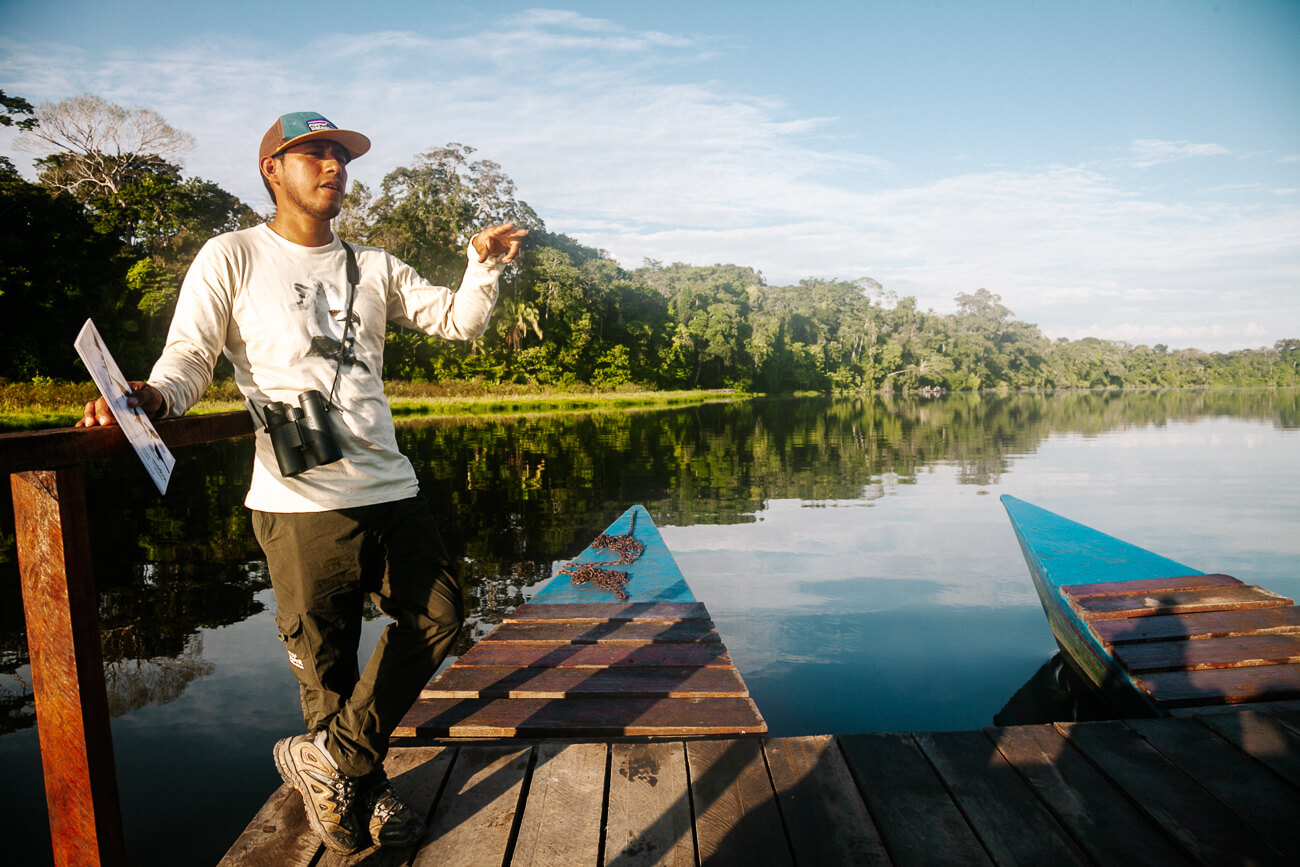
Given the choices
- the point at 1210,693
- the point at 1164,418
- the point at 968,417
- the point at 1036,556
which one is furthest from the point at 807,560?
the point at 1164,418

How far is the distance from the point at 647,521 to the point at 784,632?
1310mm

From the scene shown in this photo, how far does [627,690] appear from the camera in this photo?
2.93 meters

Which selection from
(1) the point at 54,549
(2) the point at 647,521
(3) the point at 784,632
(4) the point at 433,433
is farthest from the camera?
(4) the point at 433,433

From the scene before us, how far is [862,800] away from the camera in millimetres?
1971

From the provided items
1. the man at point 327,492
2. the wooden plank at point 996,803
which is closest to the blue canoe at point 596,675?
the wooden plank at point 996,803

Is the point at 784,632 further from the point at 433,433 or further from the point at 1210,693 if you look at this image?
the point at 433,433

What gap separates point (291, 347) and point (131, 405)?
0.46 m

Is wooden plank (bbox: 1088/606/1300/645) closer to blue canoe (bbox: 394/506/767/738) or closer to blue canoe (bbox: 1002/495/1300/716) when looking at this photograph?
blue canoe (bbox: 1002/495/1300/716)

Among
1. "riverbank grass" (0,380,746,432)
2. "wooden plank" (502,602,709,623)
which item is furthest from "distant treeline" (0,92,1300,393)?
"wooden plank" (502,602,709,623)

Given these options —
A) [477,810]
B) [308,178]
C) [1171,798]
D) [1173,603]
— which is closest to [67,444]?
[308,178]

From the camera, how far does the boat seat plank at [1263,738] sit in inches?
82.2

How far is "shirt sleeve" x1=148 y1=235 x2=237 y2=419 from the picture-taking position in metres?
1.72

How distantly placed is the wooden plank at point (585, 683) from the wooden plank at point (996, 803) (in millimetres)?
842

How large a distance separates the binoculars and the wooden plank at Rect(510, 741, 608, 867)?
3.40 ft
